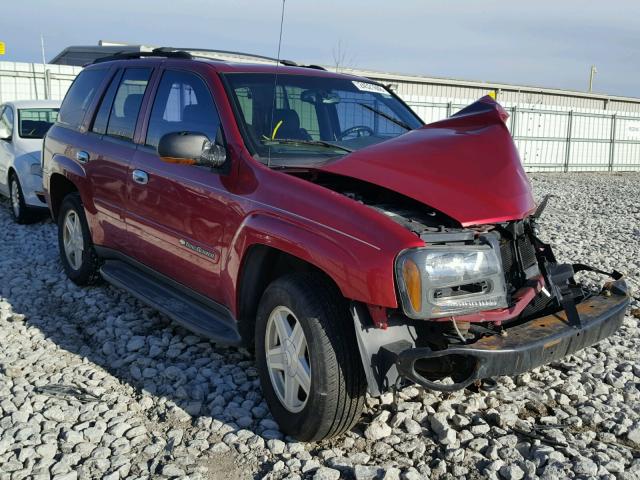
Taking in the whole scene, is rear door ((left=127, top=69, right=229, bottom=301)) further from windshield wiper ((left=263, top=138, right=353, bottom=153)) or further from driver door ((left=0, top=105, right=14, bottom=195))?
driver door ((left=0, top=105, right=14, bottom=195))

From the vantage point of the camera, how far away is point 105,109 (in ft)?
18.2

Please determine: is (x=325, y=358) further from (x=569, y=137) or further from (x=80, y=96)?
(x=569, y=137)

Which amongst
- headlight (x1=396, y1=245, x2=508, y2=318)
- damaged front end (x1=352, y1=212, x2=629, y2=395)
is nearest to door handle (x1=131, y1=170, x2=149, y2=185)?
damaged front end (x1=352, y1=212, x2=629, y2=395)

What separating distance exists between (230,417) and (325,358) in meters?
0.89

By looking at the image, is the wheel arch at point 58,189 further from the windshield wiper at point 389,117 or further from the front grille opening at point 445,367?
the front grille opening at point 445,367

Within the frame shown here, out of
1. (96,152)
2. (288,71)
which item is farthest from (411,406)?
(96,152)

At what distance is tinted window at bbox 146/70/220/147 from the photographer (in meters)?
4.26

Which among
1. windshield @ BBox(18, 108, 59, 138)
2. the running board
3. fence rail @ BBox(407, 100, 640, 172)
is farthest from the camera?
fence rail @ BBox(407, 100, 640, 172)

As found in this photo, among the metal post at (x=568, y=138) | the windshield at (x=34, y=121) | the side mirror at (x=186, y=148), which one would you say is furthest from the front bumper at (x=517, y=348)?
the metal post at (x=568, y=138)

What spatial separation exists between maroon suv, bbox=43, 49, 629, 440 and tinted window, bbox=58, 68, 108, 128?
3.00ft

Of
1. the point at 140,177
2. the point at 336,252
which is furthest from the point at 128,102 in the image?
the point at 336,252

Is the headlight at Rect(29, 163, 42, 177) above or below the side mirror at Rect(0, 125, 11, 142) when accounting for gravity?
below

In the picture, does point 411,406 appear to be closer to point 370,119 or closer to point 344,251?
point 344,251

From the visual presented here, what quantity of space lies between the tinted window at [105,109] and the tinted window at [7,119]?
4321 millimetres
